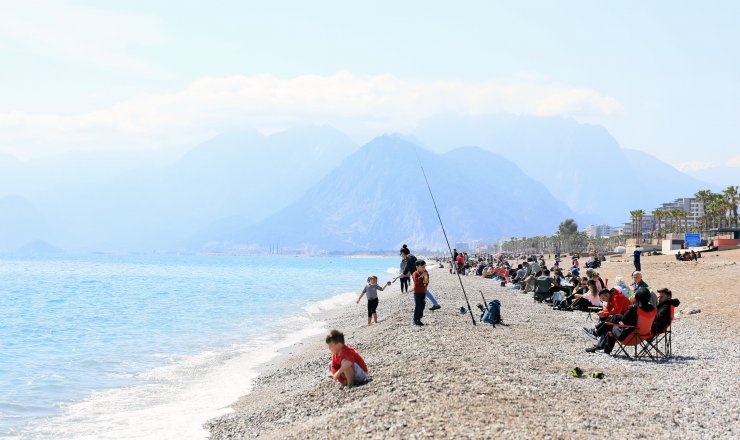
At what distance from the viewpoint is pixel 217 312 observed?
31.0 meters

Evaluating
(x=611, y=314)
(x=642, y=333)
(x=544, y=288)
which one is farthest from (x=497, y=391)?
(x=544, y=288)

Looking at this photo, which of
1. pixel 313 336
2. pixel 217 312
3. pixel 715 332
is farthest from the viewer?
pixel 217 312

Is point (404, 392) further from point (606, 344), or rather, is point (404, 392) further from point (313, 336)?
point (313, 336)

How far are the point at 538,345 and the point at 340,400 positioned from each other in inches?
207

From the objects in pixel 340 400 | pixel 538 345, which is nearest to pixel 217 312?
pixel 538 345

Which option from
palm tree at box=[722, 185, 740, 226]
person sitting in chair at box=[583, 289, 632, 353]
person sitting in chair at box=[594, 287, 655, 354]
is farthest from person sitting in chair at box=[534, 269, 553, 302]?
palm tree at box=[722, 185, 740, 226]

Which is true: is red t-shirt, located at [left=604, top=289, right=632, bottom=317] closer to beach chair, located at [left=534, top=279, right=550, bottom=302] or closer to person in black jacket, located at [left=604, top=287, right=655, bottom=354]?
person in black jacket, located at [left=604, top=287, right=655, bottom=354]

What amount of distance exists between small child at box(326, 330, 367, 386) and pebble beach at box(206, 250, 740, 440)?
0.15m

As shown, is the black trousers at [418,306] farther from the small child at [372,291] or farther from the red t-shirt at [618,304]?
the red t-shirt at [618,304]

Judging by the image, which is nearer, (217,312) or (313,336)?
(313,336)

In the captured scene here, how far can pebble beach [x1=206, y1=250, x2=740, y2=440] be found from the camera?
710 cm

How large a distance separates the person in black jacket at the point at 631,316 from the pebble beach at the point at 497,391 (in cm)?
29

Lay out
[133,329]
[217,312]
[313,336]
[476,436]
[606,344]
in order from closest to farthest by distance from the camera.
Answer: [476,436], [606,344], [313,336], [133,329], [217,312]

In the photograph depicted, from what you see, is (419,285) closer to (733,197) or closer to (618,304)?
(618,304)
